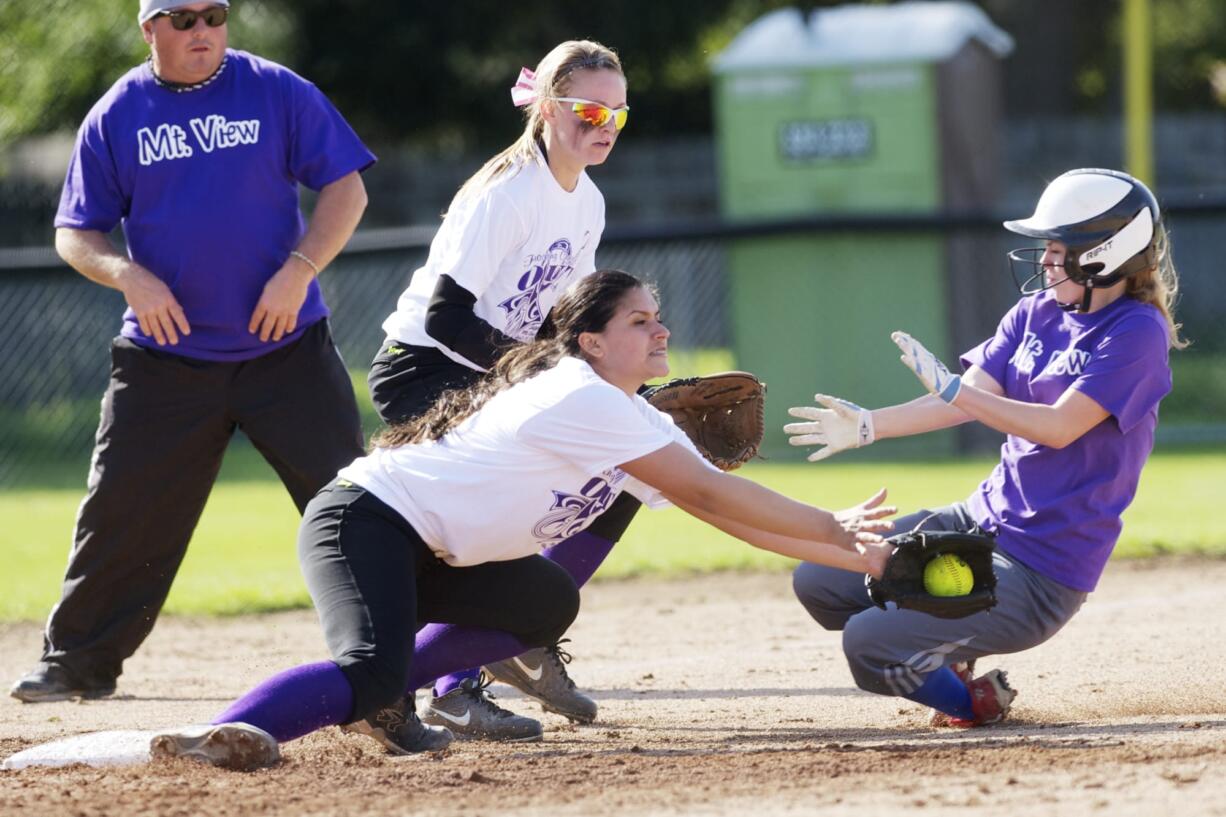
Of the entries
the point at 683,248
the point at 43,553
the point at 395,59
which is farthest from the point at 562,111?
the point at 395,59

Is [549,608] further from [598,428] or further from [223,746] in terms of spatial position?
[223,746]

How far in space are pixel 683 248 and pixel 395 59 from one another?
23.5 feet

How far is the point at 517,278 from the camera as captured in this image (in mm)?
5148

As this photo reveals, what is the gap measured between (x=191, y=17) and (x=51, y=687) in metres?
2.21

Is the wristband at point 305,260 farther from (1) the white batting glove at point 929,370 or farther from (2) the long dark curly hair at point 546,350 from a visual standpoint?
(1) the white batting glove at point 929,370

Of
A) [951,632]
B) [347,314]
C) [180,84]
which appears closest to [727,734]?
[951,632]

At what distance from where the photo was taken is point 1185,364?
576 inches

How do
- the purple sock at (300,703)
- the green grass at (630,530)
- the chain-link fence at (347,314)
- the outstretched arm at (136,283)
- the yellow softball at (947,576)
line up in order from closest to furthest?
the purple sock at (300,703) < the yellow softball at (947,576) < the outstretched arm at (136,283) < the green grass at (630,530) < the chain-link fence at (347,314)

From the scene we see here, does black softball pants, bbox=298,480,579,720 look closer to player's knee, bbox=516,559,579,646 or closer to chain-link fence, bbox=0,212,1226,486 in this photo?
player's knee, bbox=516,559,579,646

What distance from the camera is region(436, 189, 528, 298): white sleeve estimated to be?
5000mm

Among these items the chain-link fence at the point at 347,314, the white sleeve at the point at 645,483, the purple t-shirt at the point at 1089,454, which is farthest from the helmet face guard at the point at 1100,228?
the chain-link fence at the point at 347,314

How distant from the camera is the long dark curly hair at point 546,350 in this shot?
446 cm

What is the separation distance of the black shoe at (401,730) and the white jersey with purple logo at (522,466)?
0.43 meters

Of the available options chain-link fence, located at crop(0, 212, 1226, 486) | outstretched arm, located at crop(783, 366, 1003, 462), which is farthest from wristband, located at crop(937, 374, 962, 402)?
chain-link fence, located at crop(0, 212, 1226, 486)
